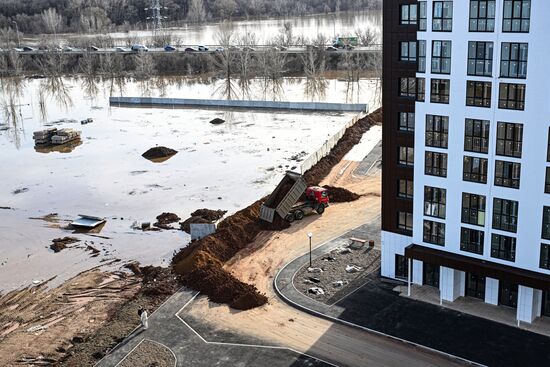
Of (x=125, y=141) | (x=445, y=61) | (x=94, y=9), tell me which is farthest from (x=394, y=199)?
(x=94, y=9)

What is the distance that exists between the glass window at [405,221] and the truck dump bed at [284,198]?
35.6ft

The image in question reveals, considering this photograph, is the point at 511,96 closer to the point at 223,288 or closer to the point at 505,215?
the point at 505,215

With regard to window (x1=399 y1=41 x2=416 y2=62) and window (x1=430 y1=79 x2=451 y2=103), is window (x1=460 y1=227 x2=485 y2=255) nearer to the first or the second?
window (x1=430 y1=79 x2=451 y2=103)

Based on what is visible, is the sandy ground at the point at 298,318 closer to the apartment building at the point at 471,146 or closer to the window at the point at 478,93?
the apartment building at the point at 471,146

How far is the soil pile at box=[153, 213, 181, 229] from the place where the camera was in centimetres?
4588

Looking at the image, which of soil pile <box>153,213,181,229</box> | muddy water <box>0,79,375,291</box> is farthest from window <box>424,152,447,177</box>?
soil pile <box>153,213,181,229</box>

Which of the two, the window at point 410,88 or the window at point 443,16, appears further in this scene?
the window at point 410,88

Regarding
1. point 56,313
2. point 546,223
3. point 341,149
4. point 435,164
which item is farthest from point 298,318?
point 341,149

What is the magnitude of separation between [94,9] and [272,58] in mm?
100982

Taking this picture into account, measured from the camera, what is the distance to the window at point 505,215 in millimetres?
28625

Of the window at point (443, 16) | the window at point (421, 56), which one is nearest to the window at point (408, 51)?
the window at point (421, 56)

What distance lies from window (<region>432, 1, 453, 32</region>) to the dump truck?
17.1m

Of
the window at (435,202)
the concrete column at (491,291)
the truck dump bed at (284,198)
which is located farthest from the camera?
the truck dump bed at (284,198)

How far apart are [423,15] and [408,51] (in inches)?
84.2
